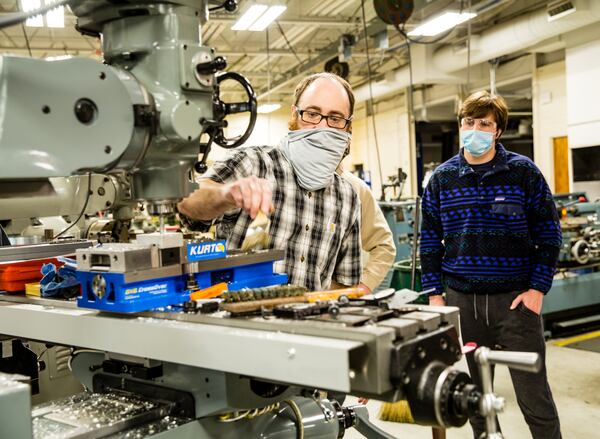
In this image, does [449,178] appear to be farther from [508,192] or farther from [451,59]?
[451,59]

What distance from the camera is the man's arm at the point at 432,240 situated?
239 centimetres

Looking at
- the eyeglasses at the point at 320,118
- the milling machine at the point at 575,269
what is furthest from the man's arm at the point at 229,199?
the milling machine at the point at 575,269

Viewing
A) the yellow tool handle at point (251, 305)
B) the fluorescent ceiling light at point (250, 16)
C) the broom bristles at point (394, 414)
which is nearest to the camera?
the yellow tool handle at point (251, 305)

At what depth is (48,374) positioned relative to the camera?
1646mm

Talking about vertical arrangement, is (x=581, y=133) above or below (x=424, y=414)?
above

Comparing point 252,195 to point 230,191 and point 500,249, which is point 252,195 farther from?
point 500,249

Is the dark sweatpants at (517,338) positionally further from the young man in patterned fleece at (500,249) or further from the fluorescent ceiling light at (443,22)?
the fluorescent ceiling light at (443,22)

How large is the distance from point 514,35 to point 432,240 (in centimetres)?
415

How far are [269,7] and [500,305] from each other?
364 centimetres

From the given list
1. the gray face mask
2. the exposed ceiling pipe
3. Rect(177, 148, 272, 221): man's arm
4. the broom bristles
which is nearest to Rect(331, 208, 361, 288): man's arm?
the gray face mask

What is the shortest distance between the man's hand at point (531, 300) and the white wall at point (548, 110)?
482 centimetres

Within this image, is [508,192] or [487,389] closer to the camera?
[487,389]

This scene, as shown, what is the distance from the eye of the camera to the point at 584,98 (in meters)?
5.39

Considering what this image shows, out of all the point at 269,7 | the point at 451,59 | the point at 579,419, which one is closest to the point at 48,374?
the point at 579,419
